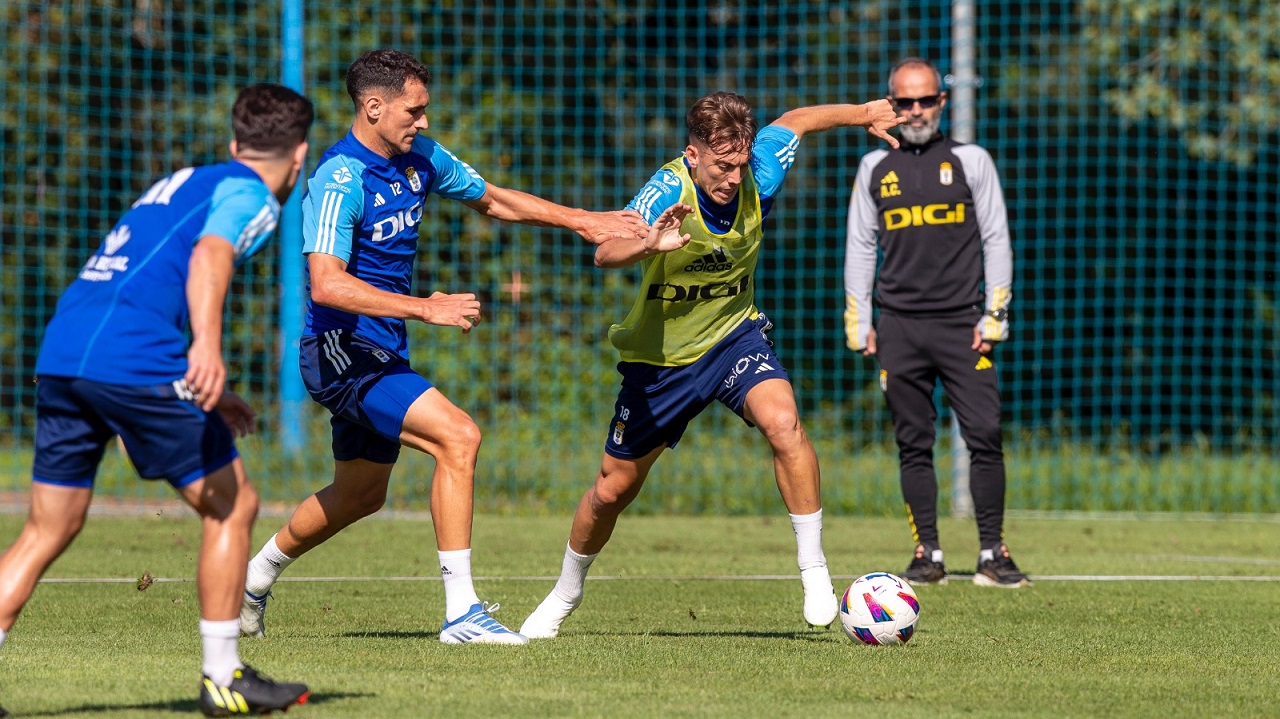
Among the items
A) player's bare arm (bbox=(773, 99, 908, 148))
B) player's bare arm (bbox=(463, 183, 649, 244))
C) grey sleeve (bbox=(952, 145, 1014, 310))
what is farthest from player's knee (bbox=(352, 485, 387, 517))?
grey sleeve (bbox=(952, 145, 1014, 310))

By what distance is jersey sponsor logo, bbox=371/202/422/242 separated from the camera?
629 centimetres

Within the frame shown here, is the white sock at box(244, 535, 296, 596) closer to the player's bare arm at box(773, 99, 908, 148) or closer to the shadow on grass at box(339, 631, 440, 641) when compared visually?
the shadow on grass at box(339, 631, 440, 641)

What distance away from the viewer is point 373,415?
613cm

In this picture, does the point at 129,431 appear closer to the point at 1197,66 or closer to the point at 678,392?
the point at 678,392

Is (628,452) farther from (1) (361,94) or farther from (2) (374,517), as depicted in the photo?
(2) (374,517)

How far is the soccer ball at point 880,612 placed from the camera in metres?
6.14

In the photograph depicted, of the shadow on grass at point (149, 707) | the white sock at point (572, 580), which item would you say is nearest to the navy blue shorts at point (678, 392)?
the white sock at point (572, 580)

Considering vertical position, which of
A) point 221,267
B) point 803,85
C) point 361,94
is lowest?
point 221,267

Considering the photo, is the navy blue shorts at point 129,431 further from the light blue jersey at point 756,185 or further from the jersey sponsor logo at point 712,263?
the jersey sponsor logo at point 712,263

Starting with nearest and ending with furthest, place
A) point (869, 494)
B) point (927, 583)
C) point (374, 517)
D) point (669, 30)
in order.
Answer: point (927, 583) < point (374, 517) < point (869, 494) < point (669, 30)

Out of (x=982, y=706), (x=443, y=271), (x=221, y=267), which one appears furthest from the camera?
(x=443, y=271)

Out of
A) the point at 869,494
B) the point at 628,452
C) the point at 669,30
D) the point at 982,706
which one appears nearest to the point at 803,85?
the point at 669,30

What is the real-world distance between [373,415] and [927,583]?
3.45m

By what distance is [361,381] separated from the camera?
20.2 feet
